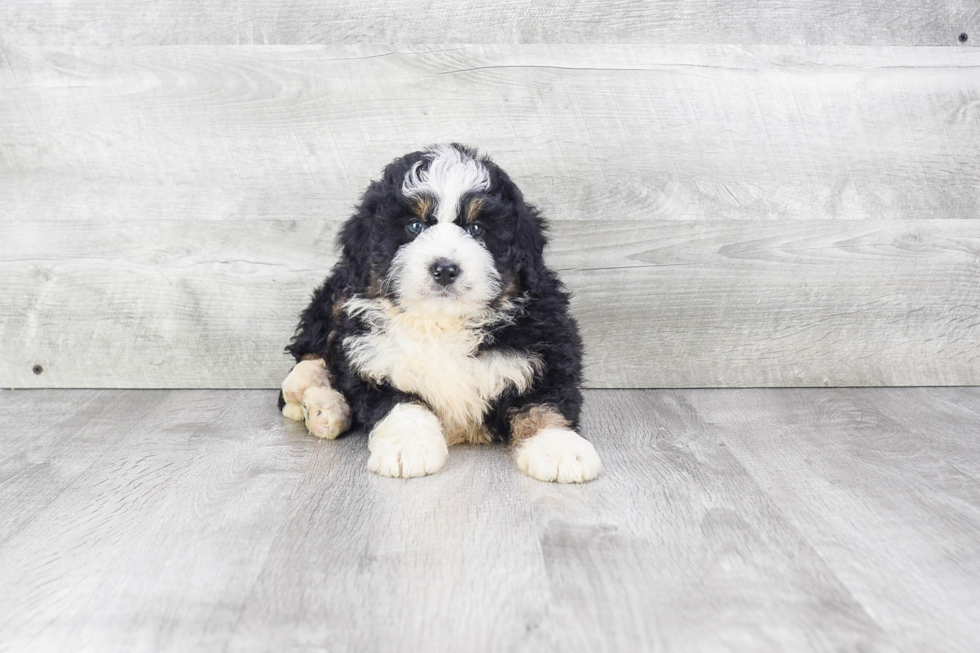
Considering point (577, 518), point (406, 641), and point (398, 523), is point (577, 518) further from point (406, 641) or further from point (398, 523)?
point (406, 641)

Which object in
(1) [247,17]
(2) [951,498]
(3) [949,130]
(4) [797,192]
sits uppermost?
(1) [247,17]

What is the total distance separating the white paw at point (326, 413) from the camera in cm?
266

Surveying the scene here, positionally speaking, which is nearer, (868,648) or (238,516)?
(868,648)

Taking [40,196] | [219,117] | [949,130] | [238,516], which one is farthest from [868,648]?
[40,196]

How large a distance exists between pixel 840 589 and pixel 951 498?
2.27 ft

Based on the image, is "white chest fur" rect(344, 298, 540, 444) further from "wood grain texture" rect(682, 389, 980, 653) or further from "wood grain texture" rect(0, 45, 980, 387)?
"wood grain texture" rect(0, 45, 980, 387)

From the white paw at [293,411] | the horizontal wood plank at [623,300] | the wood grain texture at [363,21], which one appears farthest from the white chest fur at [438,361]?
the wood grain texture at [363,21]

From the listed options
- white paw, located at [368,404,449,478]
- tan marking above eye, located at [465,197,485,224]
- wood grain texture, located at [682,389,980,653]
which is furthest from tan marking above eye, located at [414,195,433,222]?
wood grain texture, located at [682,389,980,653]

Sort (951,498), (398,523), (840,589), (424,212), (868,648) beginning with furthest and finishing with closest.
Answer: (424,212)
(951,498)
(398,523)
(840,589)
(868,648)

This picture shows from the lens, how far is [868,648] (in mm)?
1483

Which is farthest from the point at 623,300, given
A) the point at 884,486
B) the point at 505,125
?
the point at 884,486

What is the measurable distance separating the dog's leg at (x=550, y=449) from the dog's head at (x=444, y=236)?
338 millimetres

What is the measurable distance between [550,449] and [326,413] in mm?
747

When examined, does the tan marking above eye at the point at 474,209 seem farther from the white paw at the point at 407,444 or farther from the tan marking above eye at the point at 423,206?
the white paw at the point at 407,444
